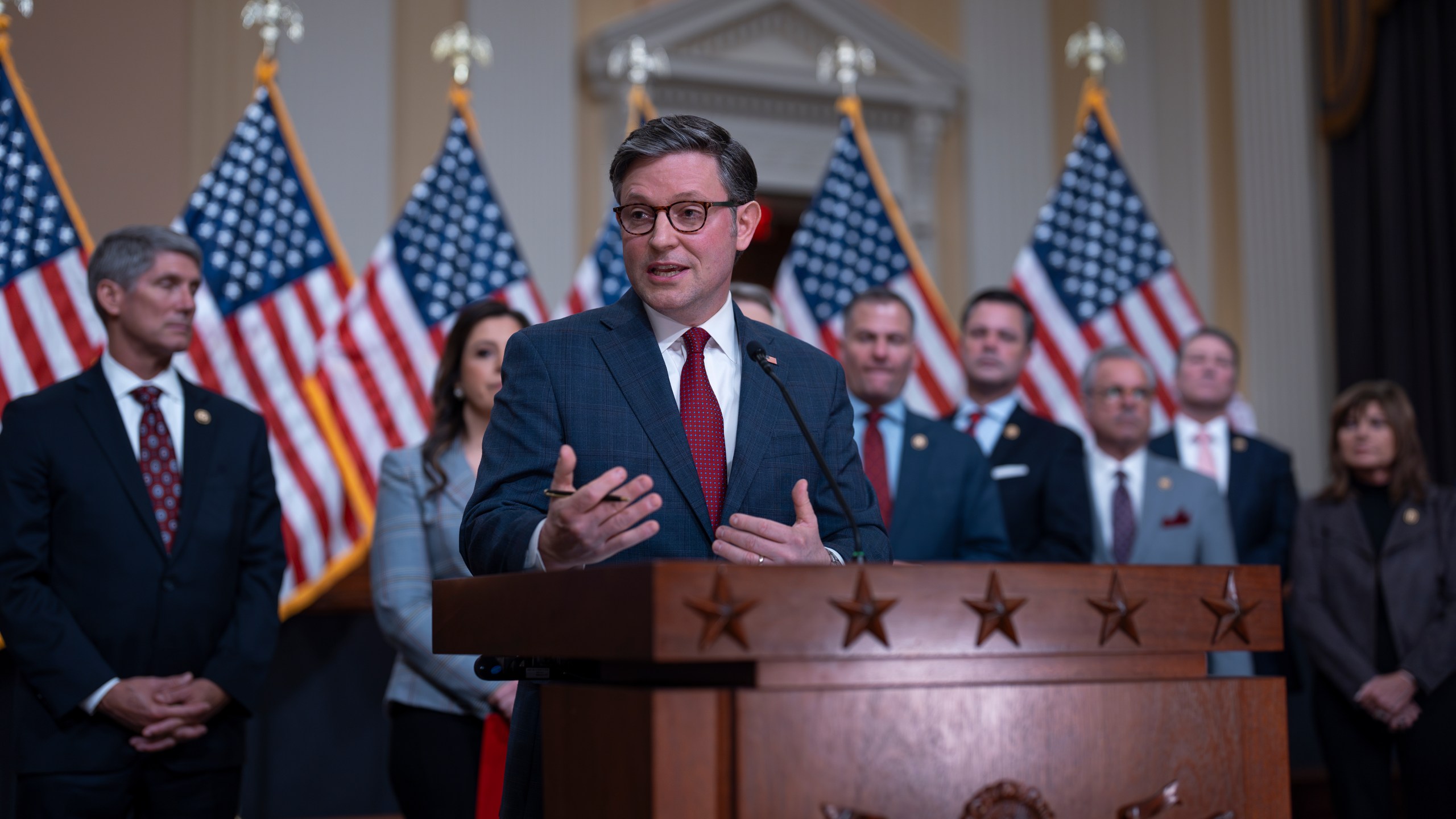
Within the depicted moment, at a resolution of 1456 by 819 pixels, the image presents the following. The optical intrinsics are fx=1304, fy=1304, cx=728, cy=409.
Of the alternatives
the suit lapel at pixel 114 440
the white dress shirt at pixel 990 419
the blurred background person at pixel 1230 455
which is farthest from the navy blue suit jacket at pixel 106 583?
the blurred background person at pixel 1230 455

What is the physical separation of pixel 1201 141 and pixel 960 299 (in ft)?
5.52

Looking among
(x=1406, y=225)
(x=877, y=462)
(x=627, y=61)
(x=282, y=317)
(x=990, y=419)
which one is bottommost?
(x=877, y=462)

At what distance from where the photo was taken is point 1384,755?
357 centimetres

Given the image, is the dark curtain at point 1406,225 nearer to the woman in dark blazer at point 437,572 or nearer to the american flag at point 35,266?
the woman in dark blazer at point 437,572

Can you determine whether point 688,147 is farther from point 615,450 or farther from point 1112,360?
point 1112,360

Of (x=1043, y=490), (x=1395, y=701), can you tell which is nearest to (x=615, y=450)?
(x=1043, y=490)

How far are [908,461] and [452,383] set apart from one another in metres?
1.11

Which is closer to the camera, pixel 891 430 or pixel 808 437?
pixel 808 437

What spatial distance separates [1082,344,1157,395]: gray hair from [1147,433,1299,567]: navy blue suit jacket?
1.79 feet

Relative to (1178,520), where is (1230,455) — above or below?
above

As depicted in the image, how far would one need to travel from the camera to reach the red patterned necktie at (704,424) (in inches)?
67.7

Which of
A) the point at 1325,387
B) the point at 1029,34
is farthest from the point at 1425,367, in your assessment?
the point at 1029,34

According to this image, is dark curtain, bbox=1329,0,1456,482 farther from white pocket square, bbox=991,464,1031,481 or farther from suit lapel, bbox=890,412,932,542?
suit lapel, bbox=890,412,932,542

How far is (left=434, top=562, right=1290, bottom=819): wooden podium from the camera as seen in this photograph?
3.88ft
